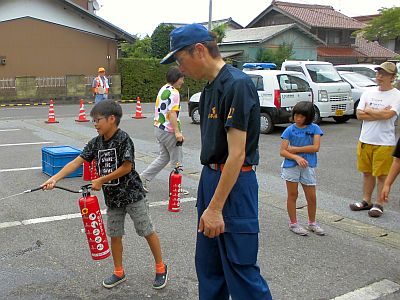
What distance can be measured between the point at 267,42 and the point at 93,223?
114 feet

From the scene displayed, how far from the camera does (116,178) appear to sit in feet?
11.5

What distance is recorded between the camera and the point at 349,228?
5.14 metres

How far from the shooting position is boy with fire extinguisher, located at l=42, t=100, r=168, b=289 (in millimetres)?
3531

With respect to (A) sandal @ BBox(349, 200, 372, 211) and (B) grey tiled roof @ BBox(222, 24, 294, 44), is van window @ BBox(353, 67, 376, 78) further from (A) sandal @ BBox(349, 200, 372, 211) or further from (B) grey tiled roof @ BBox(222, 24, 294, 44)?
(B) grey tiled roof @ BBox(222, 24, 294, 44)

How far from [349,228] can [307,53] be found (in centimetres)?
3610

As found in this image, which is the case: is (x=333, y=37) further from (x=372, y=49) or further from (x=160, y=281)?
(x=160, y=281)

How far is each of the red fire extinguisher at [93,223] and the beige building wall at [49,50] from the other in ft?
73.9

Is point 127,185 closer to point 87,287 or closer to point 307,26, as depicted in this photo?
point 87,287

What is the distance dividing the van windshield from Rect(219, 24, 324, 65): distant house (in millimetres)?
20717

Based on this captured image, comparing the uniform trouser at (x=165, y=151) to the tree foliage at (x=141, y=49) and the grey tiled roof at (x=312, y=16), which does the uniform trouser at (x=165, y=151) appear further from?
the grey tiled roof at (x=312, y=16)

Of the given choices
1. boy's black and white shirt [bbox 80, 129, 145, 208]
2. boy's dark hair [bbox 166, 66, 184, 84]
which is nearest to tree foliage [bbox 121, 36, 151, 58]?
boy's dark hair [bbox 166, 66, 184, 84]

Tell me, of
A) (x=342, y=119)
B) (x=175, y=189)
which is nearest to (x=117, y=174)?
(x=175, y=189)

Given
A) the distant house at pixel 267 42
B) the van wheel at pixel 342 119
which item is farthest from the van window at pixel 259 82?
the distant house at pixel 267 42

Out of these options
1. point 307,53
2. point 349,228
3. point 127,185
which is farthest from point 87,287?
point 307,53
